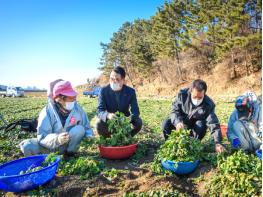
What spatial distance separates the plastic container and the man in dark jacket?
0.74 metres

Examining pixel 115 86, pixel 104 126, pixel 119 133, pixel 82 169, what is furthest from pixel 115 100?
pixel 82 169

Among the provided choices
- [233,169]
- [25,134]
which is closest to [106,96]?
[233,169]

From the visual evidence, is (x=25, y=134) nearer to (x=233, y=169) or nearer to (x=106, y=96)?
(x=106, y=96)

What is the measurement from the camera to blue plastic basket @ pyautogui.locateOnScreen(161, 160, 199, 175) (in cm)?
409

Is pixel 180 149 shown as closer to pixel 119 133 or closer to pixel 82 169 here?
pixel 119 133

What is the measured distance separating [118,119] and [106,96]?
2.75 ft

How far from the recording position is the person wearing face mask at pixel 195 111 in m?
5.07

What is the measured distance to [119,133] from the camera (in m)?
5.09

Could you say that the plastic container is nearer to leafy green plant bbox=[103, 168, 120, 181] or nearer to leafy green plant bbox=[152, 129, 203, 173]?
leafy green plant bbox=[103, 168, 120, 181]

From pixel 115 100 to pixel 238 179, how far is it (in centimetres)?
317

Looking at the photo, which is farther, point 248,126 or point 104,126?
point 104,126

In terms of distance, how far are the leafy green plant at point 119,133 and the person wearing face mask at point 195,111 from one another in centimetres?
91

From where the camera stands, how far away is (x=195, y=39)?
35.8 m

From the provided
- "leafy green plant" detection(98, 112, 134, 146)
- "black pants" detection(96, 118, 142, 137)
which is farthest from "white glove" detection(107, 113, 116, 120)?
"black pants" detection(96, 118, 142, 137)
